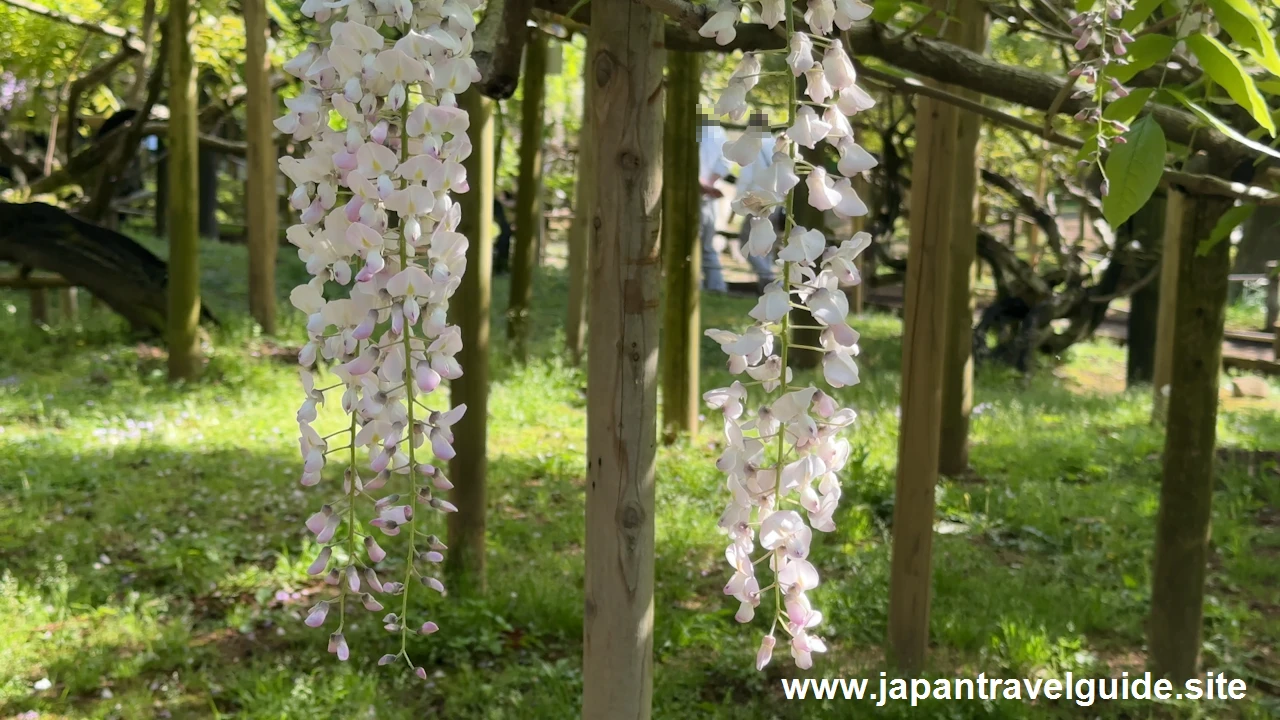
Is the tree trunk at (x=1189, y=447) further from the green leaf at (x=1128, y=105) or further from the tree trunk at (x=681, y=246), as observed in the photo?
the tree trunk at (x=681, y=246)

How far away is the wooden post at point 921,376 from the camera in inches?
102

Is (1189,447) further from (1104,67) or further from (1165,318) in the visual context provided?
(1165,318)

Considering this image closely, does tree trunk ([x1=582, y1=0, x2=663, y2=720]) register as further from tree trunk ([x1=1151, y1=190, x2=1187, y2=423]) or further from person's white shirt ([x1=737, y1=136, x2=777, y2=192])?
tree trunk ([x1=1151, y1=190, x2=1187, y2=423])

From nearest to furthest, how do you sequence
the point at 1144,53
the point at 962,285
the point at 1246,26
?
the point at 1246,26, the point at 1144,53, the point at 962,285

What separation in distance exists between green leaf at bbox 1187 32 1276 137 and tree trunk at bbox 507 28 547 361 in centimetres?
368

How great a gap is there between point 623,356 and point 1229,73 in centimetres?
77

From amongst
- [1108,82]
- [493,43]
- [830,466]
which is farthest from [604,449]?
[1108,82]

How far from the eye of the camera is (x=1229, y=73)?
106 cm

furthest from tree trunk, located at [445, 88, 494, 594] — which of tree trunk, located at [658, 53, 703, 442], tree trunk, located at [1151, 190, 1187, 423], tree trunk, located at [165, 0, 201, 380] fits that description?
tree trunk, located at [1151, 190, 1187, 423]

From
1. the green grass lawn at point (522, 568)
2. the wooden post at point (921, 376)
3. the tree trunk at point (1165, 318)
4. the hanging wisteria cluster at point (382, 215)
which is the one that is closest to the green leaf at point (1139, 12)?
the hanging wisteria cluster at point (382, 215)

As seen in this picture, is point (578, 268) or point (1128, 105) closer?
point (1128, 105)

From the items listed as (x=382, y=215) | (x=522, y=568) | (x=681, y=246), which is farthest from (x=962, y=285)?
(x=382, y=215)

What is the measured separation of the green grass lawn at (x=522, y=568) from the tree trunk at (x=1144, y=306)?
185 centimetres

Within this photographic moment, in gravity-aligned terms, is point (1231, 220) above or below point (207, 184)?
below
